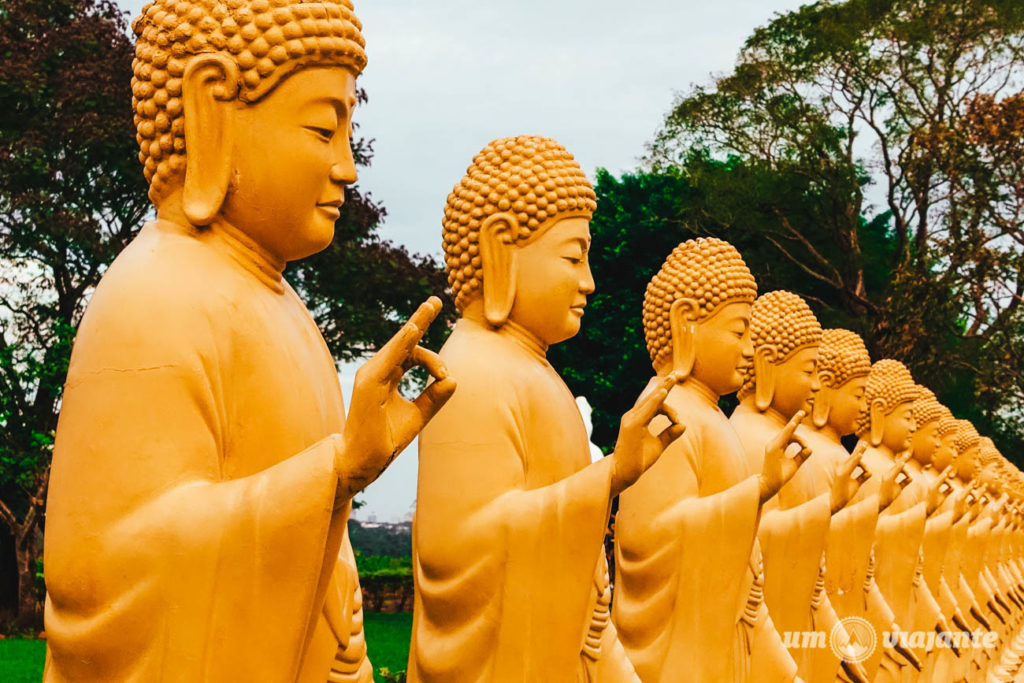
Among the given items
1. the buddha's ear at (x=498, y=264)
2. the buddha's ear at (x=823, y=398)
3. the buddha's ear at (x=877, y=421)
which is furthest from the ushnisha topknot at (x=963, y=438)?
the buddha's ear at (x=498, y=264)

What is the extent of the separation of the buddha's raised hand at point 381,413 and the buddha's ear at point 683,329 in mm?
4161

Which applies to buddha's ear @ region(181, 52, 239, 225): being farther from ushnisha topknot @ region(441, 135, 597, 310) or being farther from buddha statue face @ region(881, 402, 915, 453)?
buddha statue face @ region(881, 402, 915, 453)

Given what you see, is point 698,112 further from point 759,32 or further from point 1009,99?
point 1009,99

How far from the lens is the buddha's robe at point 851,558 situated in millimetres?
9266

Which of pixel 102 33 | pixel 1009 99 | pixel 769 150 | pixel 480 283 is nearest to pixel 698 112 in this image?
pixel 769 150

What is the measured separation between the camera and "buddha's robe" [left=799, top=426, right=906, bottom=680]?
927cm

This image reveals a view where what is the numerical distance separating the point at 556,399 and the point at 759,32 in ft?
67.1

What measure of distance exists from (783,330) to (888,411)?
3.67m

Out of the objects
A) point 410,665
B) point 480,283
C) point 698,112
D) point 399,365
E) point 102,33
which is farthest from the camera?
point 698,112

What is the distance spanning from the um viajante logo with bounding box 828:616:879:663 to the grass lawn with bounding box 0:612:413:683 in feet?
9.32

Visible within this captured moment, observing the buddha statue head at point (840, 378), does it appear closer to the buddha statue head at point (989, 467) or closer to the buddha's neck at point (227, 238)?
the buddha statue head at point (989, 467)

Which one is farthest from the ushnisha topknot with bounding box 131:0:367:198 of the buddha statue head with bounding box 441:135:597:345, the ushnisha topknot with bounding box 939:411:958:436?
the ushnisha topknot with bounding box 939:411:958:436

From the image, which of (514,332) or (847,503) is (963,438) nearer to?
(847,503)

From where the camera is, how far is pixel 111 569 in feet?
11.1
